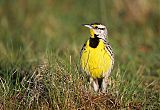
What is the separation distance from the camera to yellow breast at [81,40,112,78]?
4270mm

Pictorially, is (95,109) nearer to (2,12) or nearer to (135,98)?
(135,98)

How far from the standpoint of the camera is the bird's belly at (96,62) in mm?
4270

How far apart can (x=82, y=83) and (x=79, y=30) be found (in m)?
3.84

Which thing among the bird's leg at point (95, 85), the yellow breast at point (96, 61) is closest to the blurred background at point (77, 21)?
the bird's leg at point (95, 85)

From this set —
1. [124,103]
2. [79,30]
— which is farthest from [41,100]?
[79,30]

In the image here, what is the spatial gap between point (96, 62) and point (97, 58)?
0.12 feet

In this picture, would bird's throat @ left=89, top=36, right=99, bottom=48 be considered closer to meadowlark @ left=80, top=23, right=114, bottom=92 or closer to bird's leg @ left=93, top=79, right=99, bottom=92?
meadowlark @ left=80, top=23, right=114, bottom=92

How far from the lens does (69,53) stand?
5.23 metres

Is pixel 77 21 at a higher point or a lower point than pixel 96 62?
higher

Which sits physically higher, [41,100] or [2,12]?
[2,12]

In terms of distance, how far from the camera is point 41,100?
12.6 feet

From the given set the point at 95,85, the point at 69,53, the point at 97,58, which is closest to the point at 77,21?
the point at 69,53

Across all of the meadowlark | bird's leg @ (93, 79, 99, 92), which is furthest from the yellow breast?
bird's leg @ (93, 79, 99, 92)

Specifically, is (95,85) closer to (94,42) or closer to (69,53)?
(94,42)
